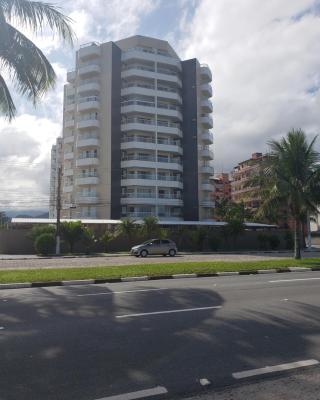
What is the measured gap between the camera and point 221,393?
4.48 m

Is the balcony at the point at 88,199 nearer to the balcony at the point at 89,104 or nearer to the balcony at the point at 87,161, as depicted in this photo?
the balcony at the point at 87,161

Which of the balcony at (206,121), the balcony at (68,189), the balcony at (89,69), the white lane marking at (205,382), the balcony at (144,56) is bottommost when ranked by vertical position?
the white lane marking at (205,382)

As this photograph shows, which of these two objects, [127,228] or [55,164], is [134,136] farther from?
[55,164]

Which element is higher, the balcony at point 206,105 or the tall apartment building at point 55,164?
the balcony at point 206,105

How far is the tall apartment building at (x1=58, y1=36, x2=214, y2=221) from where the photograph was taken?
218 feet

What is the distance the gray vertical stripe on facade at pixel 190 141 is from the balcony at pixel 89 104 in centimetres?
1564

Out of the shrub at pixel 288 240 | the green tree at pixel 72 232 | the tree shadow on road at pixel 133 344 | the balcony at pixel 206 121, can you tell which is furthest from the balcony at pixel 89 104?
the tree shadow on road at pixel 133 344

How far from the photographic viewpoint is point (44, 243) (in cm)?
3628

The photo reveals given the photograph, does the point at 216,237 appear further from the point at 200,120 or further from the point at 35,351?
the point at 35,351

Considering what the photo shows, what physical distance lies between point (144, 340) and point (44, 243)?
103ft

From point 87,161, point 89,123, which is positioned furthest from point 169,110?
point 87,161

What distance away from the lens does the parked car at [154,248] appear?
116 ft

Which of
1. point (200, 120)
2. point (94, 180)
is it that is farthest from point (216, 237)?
point (200, 120)

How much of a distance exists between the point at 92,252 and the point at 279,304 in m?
33.2
